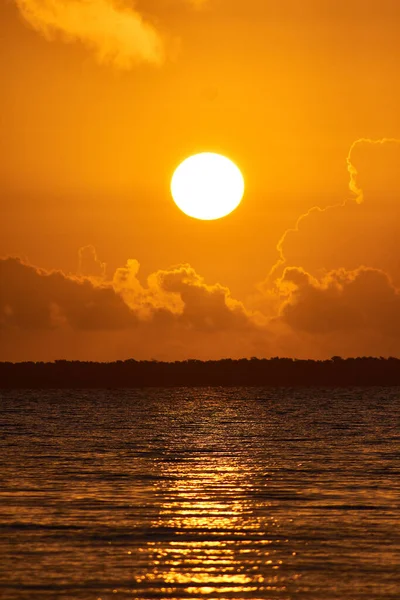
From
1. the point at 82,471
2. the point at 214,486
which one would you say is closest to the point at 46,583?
the point at 214,486

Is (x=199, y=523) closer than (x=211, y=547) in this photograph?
No

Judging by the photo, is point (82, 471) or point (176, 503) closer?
point (176, 503)

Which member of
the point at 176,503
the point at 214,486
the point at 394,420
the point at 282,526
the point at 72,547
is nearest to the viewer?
the point at 72,547

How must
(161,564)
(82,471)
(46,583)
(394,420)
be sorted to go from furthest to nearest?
1. (394,420)
2. (82,471)
3. (161,564)
4. (46,583)

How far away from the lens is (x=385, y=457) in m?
79.8

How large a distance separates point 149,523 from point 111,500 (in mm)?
7599

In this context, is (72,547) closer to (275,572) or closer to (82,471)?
(275,572)

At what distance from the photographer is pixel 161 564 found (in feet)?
120

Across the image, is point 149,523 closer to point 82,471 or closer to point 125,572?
point 125,572

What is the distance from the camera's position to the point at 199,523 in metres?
45.2

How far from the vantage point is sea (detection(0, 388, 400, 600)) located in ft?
111

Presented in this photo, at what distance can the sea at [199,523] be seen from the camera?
33.7 m

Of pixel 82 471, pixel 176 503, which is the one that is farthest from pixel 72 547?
pixel 82 471

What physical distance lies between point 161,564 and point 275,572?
4064 millimetres
